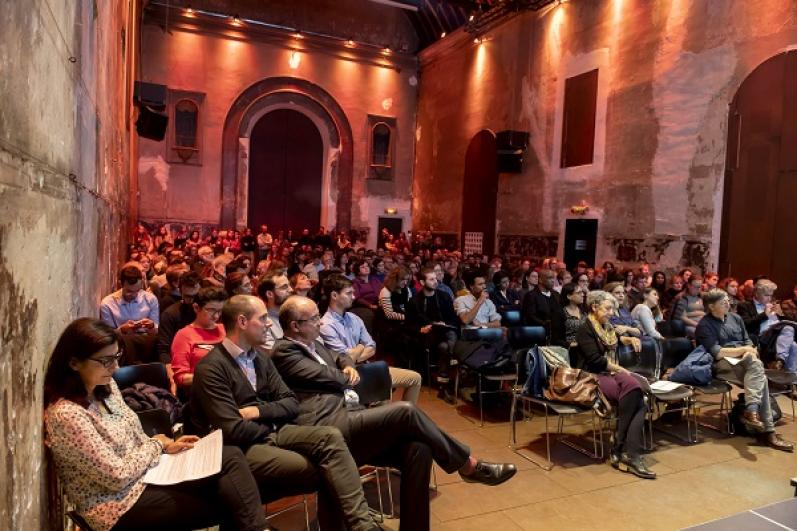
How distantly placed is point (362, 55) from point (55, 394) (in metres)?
18.1

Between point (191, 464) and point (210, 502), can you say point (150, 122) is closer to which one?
point (191, 464)

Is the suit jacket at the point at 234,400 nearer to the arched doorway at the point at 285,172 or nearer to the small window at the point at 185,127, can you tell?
the small window at the point at 185,127

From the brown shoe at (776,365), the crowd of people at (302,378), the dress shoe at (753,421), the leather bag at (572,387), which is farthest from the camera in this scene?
the brown shoe at (776,365)

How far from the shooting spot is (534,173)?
14273mm

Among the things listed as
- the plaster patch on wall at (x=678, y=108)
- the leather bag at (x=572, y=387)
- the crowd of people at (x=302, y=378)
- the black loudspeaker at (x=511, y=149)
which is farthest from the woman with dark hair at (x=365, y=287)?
the black loudspeaker at (x=511, y=149)

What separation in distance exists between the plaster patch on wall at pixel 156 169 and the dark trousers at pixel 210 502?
15512 mm

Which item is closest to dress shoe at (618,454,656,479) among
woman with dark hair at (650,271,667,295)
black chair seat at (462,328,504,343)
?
black chair seat at (462,328,504,343)

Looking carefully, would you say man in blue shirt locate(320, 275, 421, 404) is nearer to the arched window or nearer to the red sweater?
the red sweater

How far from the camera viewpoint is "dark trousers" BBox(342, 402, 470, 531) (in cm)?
302

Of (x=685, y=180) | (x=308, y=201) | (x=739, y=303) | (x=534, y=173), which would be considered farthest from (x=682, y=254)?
(x=308, y=201)

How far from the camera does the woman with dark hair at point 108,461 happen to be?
6.77 feet

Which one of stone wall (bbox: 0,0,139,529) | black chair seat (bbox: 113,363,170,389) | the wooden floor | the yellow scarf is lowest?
the wooden floor

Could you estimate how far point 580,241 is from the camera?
41.8 ft

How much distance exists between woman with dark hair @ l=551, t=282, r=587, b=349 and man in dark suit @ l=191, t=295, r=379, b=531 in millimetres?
3737
